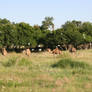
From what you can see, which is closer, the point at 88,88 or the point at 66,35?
the point at 88,88

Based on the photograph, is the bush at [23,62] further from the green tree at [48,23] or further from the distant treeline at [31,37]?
the green tree at [48,23]

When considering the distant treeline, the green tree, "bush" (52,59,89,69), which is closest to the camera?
"bush" (52,59,89,69)

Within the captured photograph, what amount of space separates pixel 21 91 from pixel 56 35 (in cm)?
4367

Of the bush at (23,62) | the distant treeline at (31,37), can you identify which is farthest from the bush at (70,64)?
the distant treeline at (31,37)

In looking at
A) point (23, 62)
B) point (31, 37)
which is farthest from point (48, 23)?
point (23, 62)

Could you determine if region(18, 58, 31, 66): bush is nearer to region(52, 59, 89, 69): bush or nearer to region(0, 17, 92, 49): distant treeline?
region(52, 59, 89, 69): bush

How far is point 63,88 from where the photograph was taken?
7785 millimetres

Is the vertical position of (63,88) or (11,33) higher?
(11,33)

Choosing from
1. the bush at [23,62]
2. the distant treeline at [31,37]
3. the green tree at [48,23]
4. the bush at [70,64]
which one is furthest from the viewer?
the green tree at [48,23]

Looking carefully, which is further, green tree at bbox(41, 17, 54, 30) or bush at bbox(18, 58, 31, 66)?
green tree at bbox(41, 17, 54, 30)

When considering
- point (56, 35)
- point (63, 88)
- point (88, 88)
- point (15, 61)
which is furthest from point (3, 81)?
point (56, 35)

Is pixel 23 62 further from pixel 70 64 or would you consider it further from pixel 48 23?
pixel 48 23

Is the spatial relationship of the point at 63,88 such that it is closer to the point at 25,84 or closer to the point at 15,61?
the point at 25,84

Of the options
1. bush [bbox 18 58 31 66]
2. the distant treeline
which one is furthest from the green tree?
bush [bbox 18 58 31 66]
